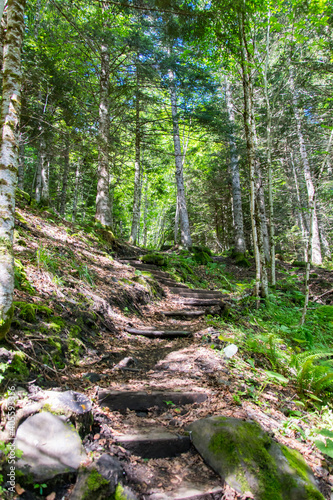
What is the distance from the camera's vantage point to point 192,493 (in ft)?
5.70

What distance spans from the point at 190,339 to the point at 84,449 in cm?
323

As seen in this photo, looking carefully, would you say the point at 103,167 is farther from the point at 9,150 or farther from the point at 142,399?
the point at 142,399

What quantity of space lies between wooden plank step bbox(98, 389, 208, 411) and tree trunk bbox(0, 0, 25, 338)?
1220mm

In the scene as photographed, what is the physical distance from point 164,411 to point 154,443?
586 mm

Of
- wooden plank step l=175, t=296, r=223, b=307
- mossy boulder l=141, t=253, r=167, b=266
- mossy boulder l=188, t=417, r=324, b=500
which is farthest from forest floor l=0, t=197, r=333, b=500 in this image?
mossy boulder l=141, t=253, r=167, b=266

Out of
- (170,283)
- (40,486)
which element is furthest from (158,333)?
(170,283)

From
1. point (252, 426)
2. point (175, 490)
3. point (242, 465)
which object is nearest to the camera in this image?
point (175, 490)

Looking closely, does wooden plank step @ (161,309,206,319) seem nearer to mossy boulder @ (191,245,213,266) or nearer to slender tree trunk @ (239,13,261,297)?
slender tree trunk @ (239,13,261,297)

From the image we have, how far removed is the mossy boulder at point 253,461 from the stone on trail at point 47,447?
3.38ft

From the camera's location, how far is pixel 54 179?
22.3m

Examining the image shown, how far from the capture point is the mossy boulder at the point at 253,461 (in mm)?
1865

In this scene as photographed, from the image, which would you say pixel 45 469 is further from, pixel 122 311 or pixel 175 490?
pixel 122 311

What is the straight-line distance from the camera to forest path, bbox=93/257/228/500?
1.83m

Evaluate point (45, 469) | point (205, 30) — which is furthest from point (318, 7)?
point (45, 469)
